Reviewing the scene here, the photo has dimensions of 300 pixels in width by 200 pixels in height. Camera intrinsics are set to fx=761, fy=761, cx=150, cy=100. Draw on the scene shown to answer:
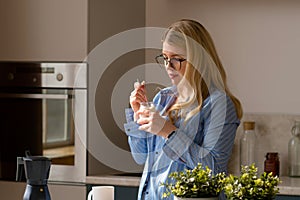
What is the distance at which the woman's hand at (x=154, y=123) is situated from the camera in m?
3.14

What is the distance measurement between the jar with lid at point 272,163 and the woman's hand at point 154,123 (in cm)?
132

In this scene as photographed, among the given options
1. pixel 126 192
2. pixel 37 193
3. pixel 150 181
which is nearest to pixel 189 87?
pixel 150 181

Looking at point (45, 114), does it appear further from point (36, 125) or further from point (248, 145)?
point (248, 145)

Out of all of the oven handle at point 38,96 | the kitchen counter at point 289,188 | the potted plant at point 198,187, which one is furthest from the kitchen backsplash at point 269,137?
the potted plant at point 198,187

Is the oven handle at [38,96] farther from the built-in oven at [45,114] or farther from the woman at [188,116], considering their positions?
the woman at [188,116]

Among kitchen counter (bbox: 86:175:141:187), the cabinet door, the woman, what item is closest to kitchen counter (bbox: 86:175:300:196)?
kitchen counter (bbox: 86:175:141:187)

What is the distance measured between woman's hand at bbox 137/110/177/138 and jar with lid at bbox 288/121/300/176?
4.65 ft

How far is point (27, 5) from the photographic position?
4.50 metres

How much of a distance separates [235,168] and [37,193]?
1.92 m

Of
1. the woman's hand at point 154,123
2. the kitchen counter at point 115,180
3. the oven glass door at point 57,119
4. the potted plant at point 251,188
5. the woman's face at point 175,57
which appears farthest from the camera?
the oven glass door at point 57,119

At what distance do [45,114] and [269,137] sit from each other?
1.34 meters

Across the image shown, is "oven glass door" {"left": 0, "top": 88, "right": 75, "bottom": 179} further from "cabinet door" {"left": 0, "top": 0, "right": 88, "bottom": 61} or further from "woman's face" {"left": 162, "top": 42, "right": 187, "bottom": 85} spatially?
"woman's face" {"left": 162, "top": 42, "right": 187, "bottom": 85}

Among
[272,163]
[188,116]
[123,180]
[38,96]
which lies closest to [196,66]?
[188,116]

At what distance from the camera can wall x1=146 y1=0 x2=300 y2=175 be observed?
450 cm
